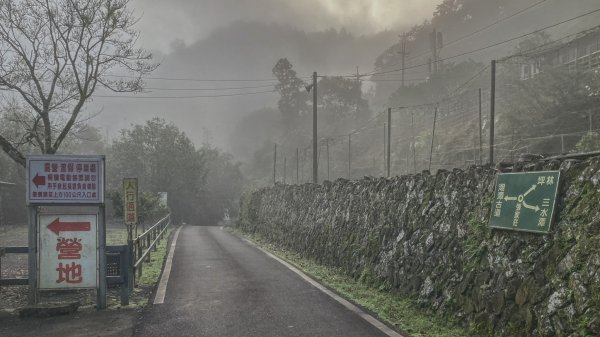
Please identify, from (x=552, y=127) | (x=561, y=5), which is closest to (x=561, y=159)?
(x=552, y=127)

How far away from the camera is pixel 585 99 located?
29375 millimetres

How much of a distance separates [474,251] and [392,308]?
194 cm

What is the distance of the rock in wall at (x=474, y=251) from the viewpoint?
4.93m

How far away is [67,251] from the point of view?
26.9 feet

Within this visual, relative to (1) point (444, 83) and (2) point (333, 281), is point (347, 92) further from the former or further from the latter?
(2) point (333, 281)

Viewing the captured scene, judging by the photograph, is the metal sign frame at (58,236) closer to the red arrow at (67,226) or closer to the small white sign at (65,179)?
the red arrow at (67,226)

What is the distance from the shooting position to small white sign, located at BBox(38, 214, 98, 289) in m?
8.09

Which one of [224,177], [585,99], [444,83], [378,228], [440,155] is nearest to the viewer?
[378,228]

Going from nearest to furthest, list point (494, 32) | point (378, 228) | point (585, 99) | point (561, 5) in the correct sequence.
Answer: point (378, 228), point (585, 99), point (561, 5), point (494, 32)

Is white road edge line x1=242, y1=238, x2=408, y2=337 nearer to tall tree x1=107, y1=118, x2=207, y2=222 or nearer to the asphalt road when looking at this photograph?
the asphalt road

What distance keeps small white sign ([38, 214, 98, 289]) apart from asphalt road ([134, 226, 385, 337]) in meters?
1.36

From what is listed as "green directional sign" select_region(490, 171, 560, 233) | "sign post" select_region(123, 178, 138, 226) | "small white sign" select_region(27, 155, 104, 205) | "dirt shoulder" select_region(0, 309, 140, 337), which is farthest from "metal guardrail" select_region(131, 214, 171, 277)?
"green directional sign" select_region(490, 171, 560, 233)

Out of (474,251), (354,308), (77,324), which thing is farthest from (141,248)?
(474,251)

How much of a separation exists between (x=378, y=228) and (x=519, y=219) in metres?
4.74
